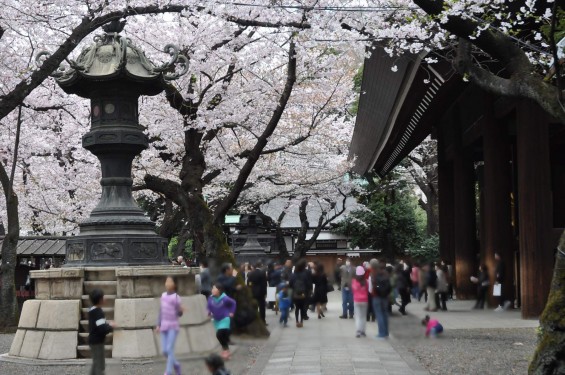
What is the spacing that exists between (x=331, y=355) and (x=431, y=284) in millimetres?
9074

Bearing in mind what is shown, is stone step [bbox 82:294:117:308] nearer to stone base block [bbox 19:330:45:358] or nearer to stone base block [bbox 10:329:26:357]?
stone base block [bbox 19:330:45:358]

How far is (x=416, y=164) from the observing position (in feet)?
131

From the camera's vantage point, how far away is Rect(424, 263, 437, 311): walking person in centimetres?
1994

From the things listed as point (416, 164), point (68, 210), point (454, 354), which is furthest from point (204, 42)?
point (416, 164)

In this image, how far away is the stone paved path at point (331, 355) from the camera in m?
10.2

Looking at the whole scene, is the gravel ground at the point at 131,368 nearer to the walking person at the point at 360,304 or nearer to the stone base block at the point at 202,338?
the stone base block at the point at 202,338

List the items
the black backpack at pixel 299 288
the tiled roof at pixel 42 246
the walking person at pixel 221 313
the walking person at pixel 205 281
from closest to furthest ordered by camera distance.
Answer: the walking person at pixel 221 313
the walking person at pixel 205 281
the black backpack at pixel 299 288
the tiled roof at pixel 42 246

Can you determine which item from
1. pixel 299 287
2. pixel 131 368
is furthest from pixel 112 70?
pixel 299 287

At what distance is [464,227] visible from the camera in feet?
79.3

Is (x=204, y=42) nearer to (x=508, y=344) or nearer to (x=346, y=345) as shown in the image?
(x=346, y=345)

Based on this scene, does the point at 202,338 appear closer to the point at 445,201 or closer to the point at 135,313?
the point at 135,313

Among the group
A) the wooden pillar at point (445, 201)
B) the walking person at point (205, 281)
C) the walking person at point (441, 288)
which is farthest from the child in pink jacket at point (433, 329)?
the wooden pillar at point (445, 201)

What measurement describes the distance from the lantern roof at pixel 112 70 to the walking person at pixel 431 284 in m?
10.4

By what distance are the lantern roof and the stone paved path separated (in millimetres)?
4941
